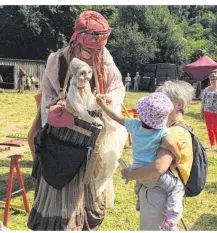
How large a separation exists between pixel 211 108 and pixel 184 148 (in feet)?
17.2

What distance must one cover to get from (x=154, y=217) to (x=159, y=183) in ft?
0.70

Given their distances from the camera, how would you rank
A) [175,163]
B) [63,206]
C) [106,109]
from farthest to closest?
1. [63,206]
2. [106,109]
3. [175,163]

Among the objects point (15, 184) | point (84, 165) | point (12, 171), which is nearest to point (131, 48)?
point (15, 184)

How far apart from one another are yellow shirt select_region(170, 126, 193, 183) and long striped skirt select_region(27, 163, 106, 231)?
81 centimetres

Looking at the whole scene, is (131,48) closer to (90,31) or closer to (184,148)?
(90,31)

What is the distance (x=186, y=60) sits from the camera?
87.6 feet

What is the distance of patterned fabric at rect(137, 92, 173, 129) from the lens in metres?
2.36

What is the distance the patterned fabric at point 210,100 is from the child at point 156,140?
5.12 meters

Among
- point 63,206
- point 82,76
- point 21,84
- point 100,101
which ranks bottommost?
point 21,84

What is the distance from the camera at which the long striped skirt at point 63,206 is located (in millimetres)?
3078

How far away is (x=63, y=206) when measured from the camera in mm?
3078

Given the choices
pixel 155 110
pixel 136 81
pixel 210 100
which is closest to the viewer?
pixel 155 110

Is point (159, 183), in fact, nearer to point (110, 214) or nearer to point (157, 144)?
point (157, 144)
